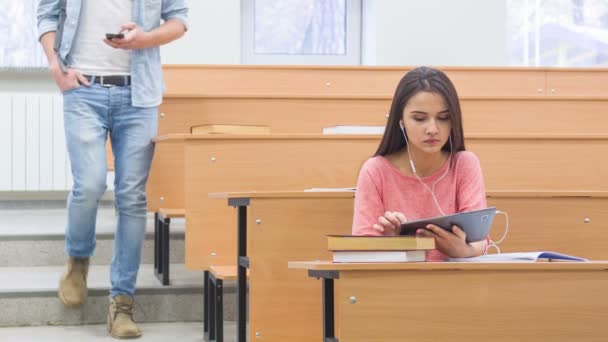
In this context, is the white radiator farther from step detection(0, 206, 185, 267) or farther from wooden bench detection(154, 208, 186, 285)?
wooden bench detection(154, 208, 186, 285)

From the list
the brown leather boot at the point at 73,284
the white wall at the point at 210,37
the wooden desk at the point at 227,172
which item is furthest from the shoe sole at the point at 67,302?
the white wall at the point at 210,37

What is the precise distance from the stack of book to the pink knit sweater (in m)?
0.47

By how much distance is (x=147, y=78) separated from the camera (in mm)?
3166

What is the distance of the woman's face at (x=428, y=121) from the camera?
221 cm

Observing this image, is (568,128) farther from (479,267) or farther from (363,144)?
(479,267)

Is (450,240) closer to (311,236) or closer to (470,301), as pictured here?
(470,301)

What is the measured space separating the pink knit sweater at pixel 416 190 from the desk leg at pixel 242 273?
1.32 ft

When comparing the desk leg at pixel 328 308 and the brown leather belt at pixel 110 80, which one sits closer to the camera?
the desk leg at pixel 328 308

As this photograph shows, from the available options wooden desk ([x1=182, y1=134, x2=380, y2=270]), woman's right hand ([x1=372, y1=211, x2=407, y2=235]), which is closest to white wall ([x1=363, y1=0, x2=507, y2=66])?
wooden desk ([x1=182, y1=134, x2=380, y2=270])

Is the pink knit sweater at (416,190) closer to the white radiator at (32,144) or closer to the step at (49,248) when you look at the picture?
the step at (49,248)

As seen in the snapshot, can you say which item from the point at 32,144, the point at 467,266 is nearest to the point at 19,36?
the point at 32,144

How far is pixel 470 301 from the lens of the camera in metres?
1.75

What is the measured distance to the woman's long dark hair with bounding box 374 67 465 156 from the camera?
2230mm

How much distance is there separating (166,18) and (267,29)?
303 centimetres
